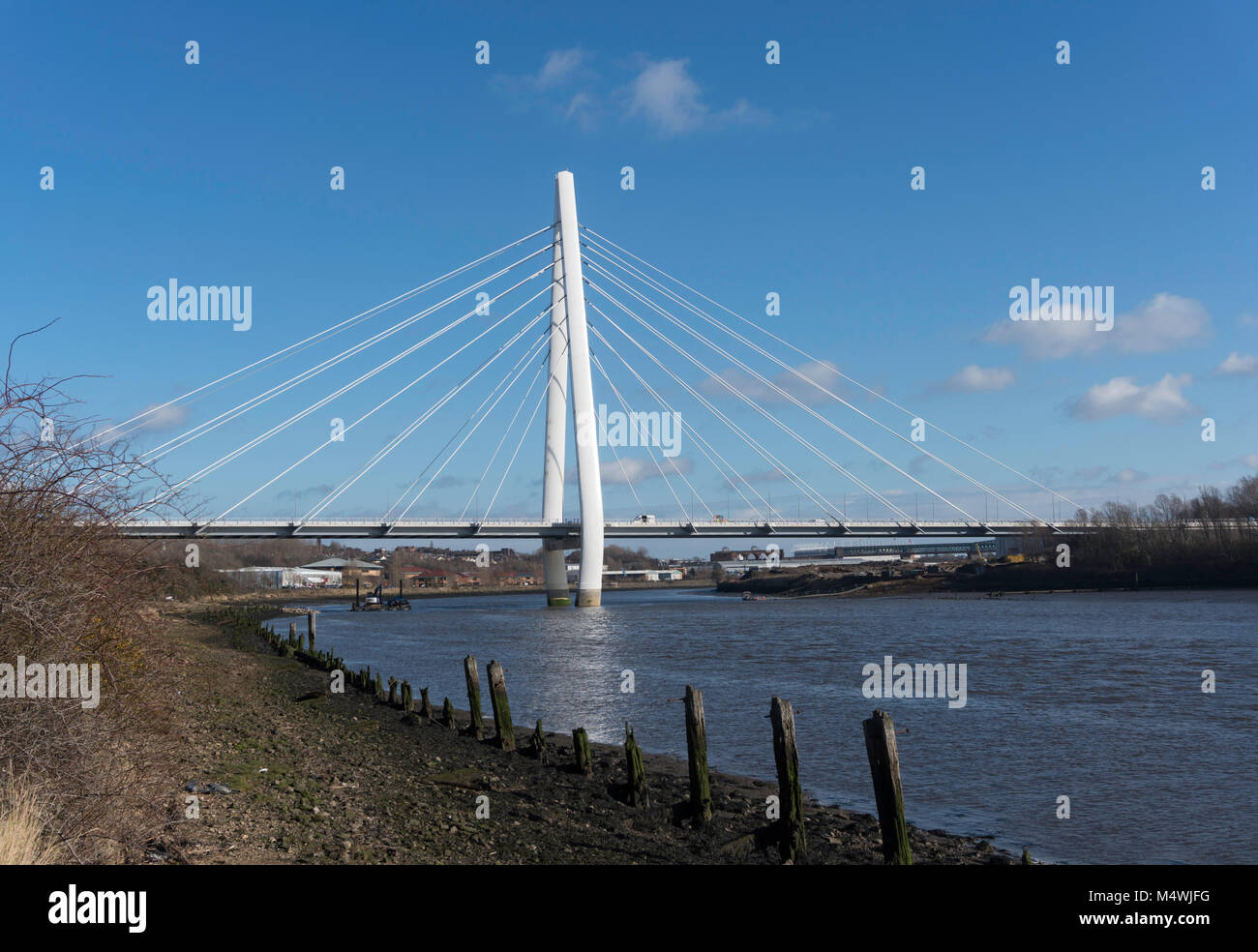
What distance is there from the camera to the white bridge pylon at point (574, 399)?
5806 centimetres

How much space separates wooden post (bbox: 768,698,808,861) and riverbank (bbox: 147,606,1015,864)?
0.20m

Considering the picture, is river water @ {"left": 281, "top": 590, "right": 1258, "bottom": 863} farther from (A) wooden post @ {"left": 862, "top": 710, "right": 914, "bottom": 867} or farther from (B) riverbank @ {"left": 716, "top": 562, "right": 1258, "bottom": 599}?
(B) riverbank @ {"left": 716, "top": 562, "right": 1258, "bottom": 599}

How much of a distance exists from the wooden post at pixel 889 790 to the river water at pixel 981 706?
8.24 feet

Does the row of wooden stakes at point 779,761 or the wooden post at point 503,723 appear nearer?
the row of wooden stakes at point 779,761

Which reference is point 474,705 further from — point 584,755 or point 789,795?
point 789,795

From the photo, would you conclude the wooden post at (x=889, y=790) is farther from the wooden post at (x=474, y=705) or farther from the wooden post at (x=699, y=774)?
the wooden post at (x=474, y=705)

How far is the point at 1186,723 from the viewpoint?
19.9 metres

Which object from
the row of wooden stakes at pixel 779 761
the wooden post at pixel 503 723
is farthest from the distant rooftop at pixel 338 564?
the wooden post at pixel 503 723

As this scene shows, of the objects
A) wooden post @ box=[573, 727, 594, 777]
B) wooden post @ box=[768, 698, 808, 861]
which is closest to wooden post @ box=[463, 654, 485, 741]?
wooden post @ box=[573, 727, 594, 777]

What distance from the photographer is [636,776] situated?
1362 centimetres

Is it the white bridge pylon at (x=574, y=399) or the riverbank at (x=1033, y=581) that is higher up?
the white bridge pylon at (x=574, y=399)

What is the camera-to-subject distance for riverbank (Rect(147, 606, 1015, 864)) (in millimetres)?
9844
